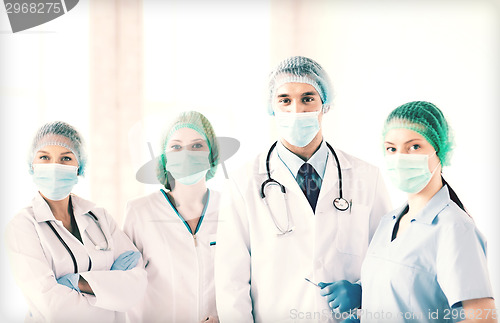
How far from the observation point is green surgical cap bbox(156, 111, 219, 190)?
186 centimetres

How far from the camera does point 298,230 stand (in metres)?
1.77

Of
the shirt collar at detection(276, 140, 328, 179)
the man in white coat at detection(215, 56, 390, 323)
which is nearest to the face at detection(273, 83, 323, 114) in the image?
the man in white coat at detection(215, 56, 390, 323)

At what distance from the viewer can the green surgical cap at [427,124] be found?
5.49 feet

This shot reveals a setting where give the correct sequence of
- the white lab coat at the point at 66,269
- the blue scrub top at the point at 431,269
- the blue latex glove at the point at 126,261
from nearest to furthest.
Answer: the blue scrub top at the point at 431,269 → the white lab coat at the point at 66,269 → the blue latex glove at the point at 126,261

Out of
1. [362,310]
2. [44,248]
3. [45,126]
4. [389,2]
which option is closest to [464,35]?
[389,2]

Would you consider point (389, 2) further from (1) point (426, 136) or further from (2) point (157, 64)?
(2) point (157, 64)

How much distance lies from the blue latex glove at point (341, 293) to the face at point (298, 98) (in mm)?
614

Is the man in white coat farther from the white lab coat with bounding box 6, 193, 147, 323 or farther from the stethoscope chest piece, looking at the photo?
the white lab coat with bounding box 6, 193, 147, 323

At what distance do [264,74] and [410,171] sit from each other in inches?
25.1

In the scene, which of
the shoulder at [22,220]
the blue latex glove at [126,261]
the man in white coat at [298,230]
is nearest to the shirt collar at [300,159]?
the man in white coat at [298,230]

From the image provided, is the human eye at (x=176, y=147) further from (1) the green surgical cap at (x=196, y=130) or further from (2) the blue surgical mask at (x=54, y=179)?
(2) the blue surgical mask at (x=54, y=179)

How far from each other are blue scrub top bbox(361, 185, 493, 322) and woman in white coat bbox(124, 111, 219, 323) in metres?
0.59

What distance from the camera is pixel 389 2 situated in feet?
6.54

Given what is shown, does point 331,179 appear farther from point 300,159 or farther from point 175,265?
point 175,265
